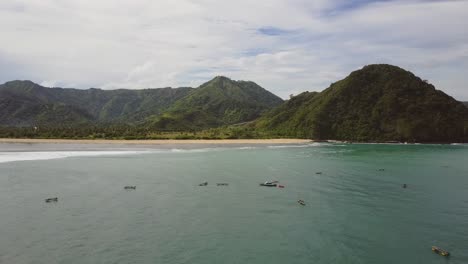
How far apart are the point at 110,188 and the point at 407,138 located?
574 ft

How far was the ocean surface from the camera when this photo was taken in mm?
31938

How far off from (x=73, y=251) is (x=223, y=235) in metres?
13.4

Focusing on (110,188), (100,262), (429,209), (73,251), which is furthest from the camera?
(110,188)

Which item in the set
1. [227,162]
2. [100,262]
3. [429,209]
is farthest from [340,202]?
Result: [227,162]

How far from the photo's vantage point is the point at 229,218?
140 ft

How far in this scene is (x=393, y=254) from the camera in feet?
105

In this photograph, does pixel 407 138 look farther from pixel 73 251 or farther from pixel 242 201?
pixel 73 251

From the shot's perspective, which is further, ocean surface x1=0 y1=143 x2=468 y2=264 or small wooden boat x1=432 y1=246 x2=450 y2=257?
ocean surface x1=0 y1=143 x2=468 y2=264

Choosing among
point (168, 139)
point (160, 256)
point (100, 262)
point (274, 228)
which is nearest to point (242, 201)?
point (274, 228)

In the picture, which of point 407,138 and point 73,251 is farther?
point 407,138

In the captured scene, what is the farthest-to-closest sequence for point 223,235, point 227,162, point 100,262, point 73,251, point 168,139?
point 168,139 < point 227,162 < point 223,235 < point 73,251 < point 100,262

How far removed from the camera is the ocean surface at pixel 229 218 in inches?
1257

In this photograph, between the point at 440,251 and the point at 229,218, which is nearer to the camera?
the point at 440,251

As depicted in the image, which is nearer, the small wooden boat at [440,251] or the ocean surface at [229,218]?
the small wooden boat at [440,251]
